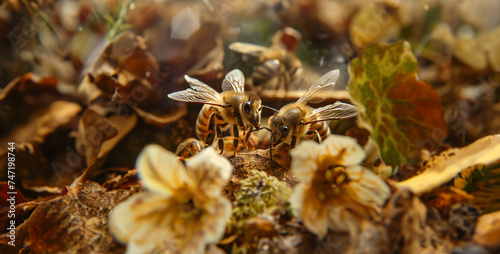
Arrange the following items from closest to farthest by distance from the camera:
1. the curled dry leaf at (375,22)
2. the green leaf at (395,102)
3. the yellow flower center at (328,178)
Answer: the yellow flower center at (328,178) → the green leaf at (395,102) → the curled dry leaf at (375,22)

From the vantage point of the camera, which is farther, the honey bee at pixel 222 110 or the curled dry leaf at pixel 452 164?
the honey bee at pixel 222 110

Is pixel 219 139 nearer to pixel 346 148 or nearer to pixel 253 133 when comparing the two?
pixel 253 133

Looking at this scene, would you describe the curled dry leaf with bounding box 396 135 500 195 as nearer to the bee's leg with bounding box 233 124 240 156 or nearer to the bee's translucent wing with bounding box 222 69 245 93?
the bee's leg with bounding box 233 124 240 156

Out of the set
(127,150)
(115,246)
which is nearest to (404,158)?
(115,246)

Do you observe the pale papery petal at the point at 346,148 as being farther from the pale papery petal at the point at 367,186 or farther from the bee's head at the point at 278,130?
the bee's head at the point at 278,130

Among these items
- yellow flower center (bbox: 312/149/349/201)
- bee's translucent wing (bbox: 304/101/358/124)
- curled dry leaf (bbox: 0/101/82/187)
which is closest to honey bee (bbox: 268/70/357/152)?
bee's translucent wing (bbox: 304/101/358/124)

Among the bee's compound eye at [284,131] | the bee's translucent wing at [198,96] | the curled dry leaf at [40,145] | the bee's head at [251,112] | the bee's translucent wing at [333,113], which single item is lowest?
the curled dry leaf at [40,145]

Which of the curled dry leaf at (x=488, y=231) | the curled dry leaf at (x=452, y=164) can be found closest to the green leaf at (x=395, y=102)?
the curled dry leaf at (x=452, y=164)

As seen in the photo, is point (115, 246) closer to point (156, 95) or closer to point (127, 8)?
point (156, 95)
